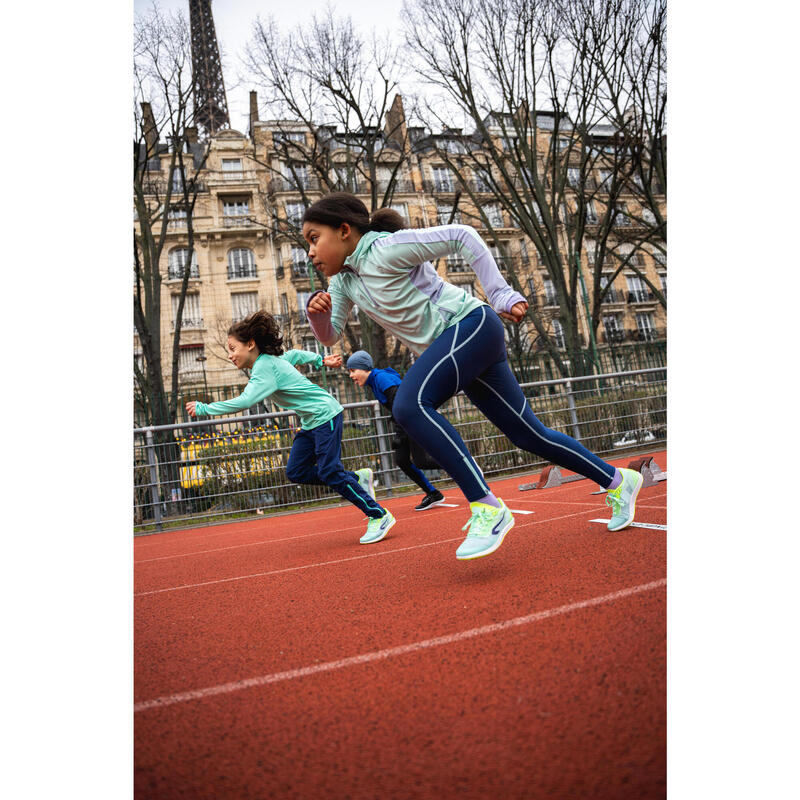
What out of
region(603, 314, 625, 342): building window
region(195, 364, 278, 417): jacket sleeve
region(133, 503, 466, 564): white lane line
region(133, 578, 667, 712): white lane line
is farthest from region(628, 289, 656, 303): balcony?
region(133, 578, 667, 712): white lane line

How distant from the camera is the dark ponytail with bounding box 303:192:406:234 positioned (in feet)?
8.13

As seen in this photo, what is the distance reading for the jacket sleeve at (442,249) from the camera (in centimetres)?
234

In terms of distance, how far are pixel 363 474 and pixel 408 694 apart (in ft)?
10.6

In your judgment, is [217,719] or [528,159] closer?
[217,719]

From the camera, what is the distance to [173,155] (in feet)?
37.0

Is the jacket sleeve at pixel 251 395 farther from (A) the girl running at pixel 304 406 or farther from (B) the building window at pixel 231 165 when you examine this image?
(B) the building window at pixel 231 165

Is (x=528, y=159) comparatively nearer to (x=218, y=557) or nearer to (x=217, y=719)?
(x=218, y=557)

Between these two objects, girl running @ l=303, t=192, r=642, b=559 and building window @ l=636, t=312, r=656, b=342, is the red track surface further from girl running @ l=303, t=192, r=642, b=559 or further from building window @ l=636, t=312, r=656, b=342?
building window @ l=636, t=312, r=656, b=342

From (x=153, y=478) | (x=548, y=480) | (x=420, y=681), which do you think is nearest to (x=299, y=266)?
(x=153, y=478)

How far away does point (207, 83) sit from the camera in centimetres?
1077

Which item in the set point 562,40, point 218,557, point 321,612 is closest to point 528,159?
point 562,40

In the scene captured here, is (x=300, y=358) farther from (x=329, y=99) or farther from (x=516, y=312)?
(x=329, y=99)

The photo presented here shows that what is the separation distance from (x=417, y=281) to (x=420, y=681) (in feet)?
5.28
